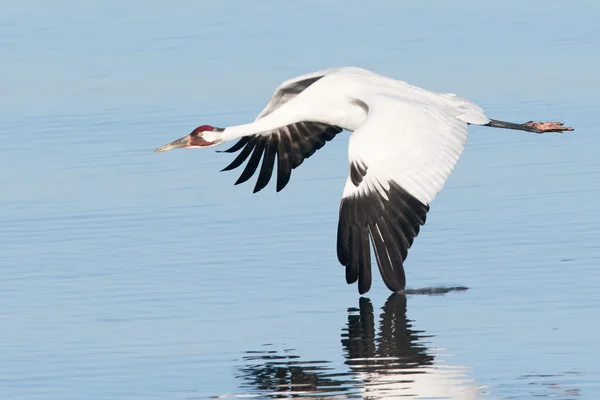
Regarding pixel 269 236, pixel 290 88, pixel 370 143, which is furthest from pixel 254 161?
pixel 370 143

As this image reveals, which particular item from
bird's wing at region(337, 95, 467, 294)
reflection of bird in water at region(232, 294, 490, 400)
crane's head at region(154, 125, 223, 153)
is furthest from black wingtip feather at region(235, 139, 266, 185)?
reflection of bird in water at region(232, 294, 490, 400)

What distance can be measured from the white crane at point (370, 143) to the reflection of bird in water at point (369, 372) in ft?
1.26

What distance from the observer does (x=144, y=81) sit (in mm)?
21203

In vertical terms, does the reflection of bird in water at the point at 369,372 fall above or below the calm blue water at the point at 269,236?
below

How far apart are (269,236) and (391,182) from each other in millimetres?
2450

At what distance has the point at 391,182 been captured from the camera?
37.4 feet

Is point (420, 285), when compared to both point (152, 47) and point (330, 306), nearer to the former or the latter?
point (330, 306)

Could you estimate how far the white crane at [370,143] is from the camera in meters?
11.0

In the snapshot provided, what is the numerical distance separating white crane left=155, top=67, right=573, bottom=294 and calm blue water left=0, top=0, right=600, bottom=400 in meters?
0.51

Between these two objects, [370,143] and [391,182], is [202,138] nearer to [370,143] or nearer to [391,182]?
[370,143]

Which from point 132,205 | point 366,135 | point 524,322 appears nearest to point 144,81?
point 132,205

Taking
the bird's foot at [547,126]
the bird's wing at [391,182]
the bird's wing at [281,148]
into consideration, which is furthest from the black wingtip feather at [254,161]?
the bird's foot at [547,126]

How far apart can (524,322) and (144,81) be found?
37.2ft

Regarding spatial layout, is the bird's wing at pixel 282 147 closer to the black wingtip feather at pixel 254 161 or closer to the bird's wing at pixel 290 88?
the black wingtip feather at pixel 254 161
